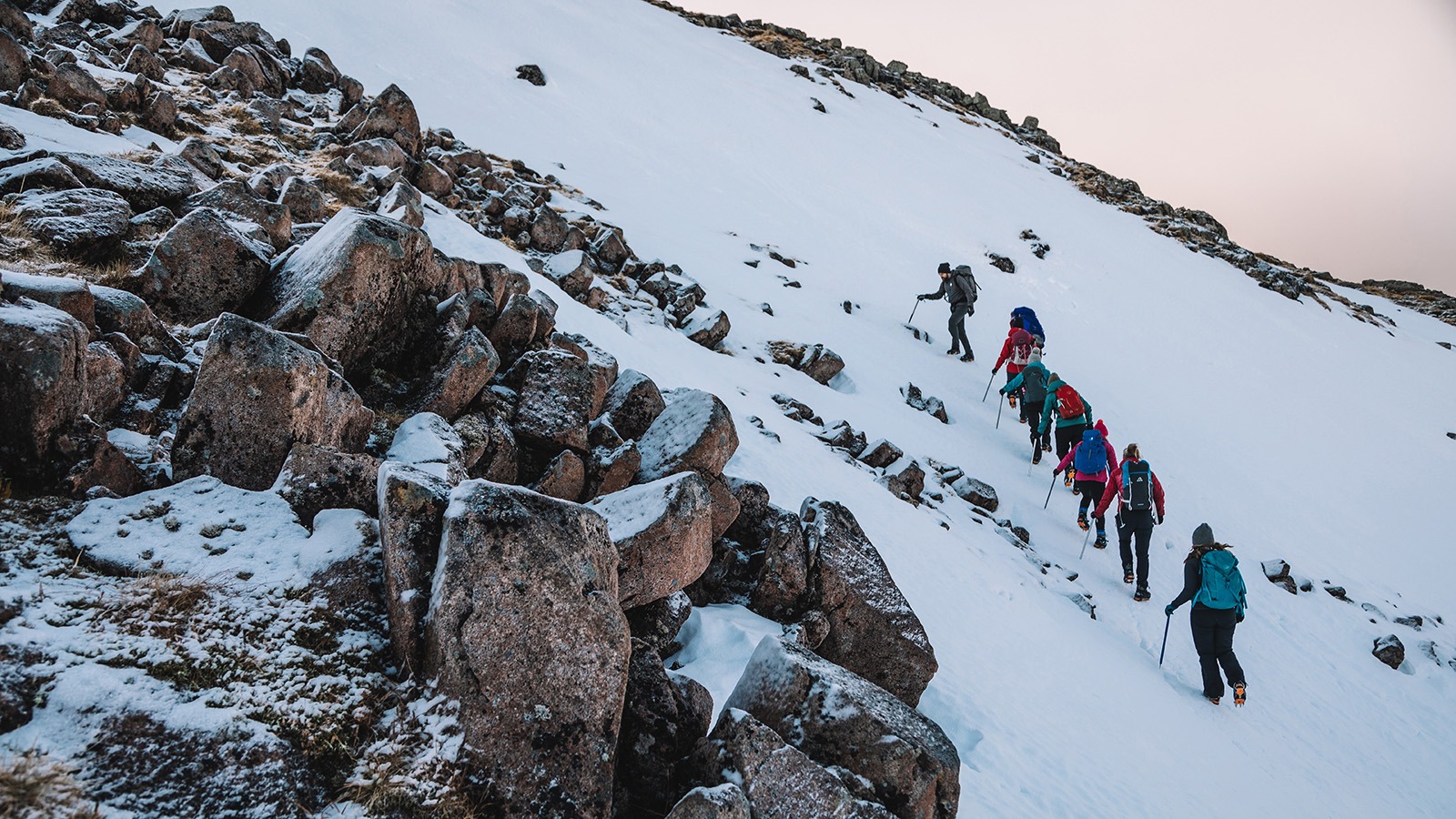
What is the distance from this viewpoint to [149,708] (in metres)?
3.08

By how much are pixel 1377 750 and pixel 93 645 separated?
16.4 metres

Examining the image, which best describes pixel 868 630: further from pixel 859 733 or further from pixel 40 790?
pixel 40 790

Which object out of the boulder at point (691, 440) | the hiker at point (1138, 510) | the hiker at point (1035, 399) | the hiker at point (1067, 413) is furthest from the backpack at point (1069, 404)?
the boulder at point (691, 440)

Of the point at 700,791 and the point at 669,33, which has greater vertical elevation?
the point at 669,33

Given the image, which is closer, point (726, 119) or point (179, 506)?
point (179, 506)

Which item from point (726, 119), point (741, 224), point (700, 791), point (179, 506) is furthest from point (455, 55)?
point (700, 791)

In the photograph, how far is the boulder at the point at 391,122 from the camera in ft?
56.9

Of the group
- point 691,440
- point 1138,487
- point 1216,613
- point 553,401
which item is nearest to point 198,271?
point 553,401

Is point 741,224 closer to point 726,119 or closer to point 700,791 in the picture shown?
point 726,119

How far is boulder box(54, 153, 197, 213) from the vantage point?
7.45 meters

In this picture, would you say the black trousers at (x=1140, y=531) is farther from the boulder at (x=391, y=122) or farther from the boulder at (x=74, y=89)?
the boulder at (x=74, y=89)

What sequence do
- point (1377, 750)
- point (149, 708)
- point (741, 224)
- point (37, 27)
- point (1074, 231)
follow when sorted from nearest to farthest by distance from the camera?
point (149, 708) → point (1377, 750) → point (37, 27) → point (741, 224) → point (1074, 231)

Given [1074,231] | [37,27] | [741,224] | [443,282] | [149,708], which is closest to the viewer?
[149,708]

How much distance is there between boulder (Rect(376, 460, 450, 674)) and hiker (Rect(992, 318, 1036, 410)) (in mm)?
17072
